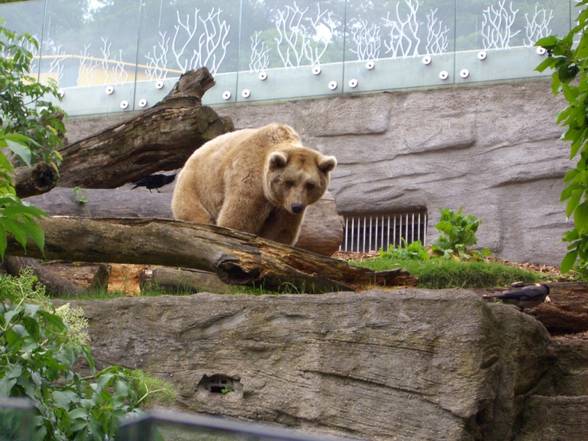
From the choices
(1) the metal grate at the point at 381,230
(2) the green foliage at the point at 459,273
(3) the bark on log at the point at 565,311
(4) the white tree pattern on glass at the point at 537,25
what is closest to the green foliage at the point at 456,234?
(2) the green foliage at the point at 459,273

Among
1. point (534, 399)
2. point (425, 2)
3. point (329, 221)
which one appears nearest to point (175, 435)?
point (534, 399)

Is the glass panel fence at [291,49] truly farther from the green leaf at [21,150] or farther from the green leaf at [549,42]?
the green leaf at [21,150]

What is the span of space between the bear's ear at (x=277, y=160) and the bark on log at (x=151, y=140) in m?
1.27

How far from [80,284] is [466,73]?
7361mm

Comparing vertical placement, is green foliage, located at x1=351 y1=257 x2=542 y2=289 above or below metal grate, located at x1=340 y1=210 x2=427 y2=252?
below

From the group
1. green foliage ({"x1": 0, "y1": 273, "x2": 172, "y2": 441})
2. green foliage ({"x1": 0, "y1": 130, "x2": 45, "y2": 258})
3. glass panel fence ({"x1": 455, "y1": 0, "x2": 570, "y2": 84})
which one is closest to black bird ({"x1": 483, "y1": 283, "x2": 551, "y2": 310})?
green foliage ({"x1": 0, "y1": 273, "x2": 172, "y2": 441})

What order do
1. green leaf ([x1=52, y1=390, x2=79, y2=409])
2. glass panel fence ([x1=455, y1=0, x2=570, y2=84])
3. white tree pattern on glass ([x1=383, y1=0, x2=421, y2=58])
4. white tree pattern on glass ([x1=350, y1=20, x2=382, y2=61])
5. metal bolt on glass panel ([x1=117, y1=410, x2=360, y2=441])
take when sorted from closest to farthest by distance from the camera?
metal bolt on glass panel ([x1=117, y1=410, x2=360, y2=441]) → green leaf ([x1=52, y1=390, x2=79, y2=409]) → glass panel fence ([x1=455, y1=0, x2=570, y2=84]) → white tree pattern on glass ([x1=383, y1=0, x2=421, y2=58]) → white tree pattern on glass ([x1=350, y1=20, x2=382, y2=61])

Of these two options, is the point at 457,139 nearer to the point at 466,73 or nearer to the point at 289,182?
the point at 466,73

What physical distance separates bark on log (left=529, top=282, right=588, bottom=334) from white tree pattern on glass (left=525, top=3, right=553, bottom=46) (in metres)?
6.99

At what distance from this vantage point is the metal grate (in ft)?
49.5

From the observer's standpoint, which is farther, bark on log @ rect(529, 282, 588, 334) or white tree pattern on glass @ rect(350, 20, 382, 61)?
white tree pattern on glass @ rect(350, 20, 382, 61)

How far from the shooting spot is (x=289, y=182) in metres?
9.48

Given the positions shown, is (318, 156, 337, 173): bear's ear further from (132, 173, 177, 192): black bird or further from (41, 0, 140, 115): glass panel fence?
(41, 0, 140, 115): glass panel fence

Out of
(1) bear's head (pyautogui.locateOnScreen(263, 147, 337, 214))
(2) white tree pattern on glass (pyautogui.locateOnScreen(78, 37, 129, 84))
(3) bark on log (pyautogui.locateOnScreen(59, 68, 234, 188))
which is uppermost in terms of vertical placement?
(2) white tree pattern on glass (pyautogui.locateOnScreen(78, 37, 129, 84))
